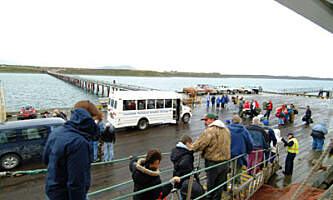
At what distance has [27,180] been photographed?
21.3 feet

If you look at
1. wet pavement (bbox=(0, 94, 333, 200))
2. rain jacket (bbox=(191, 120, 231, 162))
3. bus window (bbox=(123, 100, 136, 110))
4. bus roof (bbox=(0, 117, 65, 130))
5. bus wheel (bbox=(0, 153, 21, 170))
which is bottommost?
wet pavement (bbox=(0, 94, 333, 200))

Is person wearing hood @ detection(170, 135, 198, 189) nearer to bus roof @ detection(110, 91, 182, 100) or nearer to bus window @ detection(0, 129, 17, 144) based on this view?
bus window @ detection(0, 129, 17, 144)

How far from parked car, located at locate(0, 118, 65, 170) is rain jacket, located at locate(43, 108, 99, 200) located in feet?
21.5

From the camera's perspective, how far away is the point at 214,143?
158 inches

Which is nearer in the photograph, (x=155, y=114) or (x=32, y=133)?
(x=32, y=133)

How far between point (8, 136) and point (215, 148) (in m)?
7.45

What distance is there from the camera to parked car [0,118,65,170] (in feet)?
22.7

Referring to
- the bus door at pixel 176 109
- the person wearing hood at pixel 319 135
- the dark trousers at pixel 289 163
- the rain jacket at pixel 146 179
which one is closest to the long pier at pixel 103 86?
the bus door at pixel 176 109

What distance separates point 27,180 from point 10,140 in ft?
5.55

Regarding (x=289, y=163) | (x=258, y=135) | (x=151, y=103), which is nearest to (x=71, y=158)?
(x=258, y=135)

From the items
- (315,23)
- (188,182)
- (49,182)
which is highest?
(315,23)

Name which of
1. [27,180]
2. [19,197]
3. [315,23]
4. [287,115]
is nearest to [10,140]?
[27,180]

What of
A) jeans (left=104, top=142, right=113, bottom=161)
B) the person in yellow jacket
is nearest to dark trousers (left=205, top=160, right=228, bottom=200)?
the person in yellow jacket

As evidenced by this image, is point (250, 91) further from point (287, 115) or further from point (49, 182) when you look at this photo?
point (49, 182)
